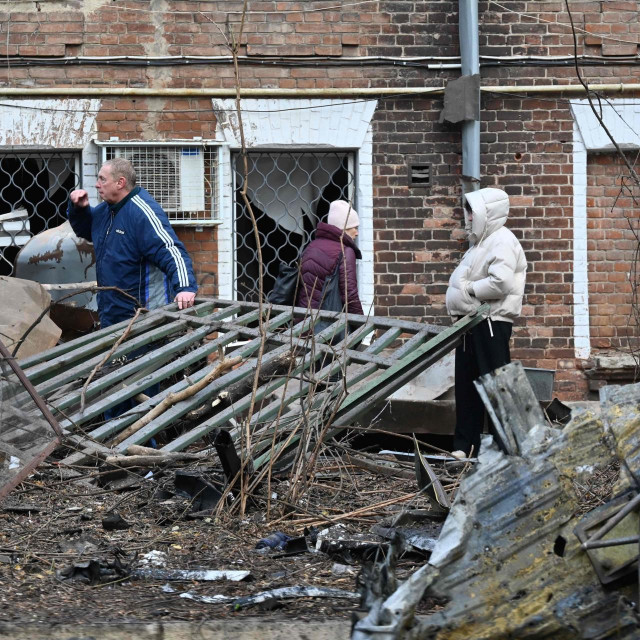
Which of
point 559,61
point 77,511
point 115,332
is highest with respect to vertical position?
point 559,61

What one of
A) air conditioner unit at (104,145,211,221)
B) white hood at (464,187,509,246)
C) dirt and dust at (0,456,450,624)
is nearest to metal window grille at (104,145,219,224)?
air conditioner unit at (104,145,211,221)

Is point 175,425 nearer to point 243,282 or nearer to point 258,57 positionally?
point 243,282

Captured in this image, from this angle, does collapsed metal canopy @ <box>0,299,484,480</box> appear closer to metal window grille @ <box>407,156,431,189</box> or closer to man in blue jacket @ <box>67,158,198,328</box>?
man in blue jacket @ <box>67,158,198,328</box>

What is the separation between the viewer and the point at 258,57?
9.55 metres

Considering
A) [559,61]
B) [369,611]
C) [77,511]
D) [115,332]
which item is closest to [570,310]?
[559,61]

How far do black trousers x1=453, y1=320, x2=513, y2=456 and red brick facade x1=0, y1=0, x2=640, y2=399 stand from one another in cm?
218

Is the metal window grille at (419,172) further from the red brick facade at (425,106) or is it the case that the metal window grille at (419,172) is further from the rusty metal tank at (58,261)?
the rusty metal tank at (58,261)

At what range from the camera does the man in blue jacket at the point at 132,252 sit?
7.36m

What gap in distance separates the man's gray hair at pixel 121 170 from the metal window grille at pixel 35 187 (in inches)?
79.5

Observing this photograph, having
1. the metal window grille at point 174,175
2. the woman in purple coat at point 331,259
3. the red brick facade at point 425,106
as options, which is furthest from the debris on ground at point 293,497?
the red brick facade at point 425,106

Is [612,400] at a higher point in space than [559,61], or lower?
lower

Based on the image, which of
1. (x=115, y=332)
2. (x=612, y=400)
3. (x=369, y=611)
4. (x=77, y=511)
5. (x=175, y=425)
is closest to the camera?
(x=369, y=611)

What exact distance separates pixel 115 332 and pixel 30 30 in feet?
11.4

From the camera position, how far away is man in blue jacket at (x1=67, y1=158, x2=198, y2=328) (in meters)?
7.36
